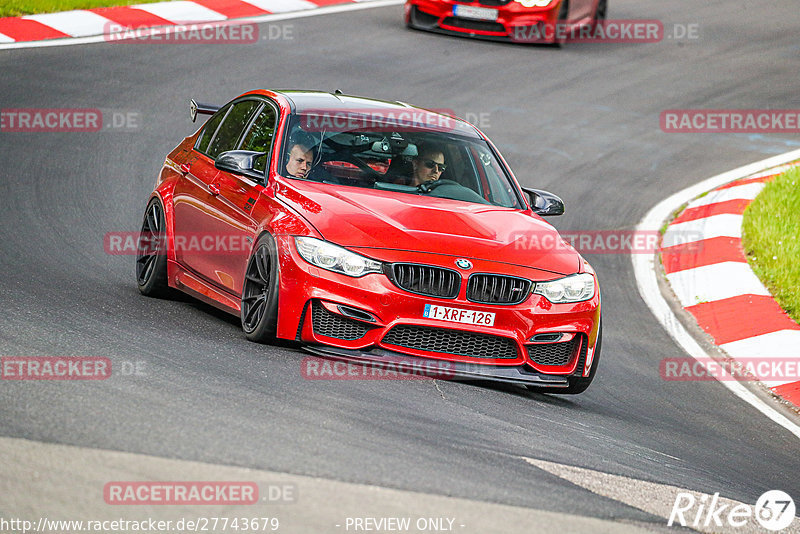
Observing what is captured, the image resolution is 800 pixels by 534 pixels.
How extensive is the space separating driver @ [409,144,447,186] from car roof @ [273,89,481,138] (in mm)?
274

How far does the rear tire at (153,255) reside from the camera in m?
8.55

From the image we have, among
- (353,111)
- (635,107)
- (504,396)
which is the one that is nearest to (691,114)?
(635,107)

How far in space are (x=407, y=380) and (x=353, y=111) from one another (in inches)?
87.6

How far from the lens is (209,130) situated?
352 inches

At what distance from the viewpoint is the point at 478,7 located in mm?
18469

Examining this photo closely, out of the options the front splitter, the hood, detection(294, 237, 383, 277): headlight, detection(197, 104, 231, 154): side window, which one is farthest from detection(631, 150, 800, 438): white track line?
detection(197, 104, 231, 154): side window

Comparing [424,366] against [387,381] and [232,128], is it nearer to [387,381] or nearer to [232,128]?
[387,381]

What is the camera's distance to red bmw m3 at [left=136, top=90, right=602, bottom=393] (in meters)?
6.65

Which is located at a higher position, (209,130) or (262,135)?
(262,135)

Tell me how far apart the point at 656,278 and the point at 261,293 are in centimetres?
526

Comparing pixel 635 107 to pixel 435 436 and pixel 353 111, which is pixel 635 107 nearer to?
pixel 353 111

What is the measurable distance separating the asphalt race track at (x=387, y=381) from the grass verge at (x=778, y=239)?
1159mm
